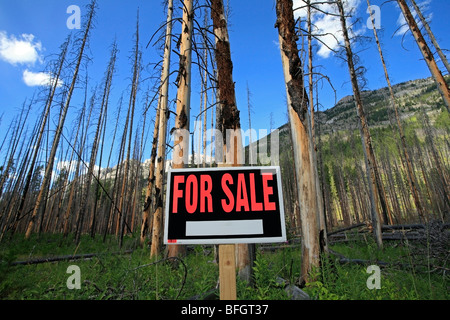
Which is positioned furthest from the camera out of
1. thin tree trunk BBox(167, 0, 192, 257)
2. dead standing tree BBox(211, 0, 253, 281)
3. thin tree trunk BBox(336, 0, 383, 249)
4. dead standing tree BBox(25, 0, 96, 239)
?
dead standing tree BBox(25, 0, 96, 239)

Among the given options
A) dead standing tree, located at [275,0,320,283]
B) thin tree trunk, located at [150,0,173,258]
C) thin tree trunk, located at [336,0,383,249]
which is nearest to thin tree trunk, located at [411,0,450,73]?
thin tree trunk, located at [336,0,383,249]

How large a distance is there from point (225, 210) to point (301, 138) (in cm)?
223

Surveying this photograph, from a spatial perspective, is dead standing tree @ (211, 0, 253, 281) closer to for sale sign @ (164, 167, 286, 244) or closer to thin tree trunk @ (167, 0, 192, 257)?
for sale sign @ (164, 167, 286, 244)

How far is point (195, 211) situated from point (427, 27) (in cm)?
1117

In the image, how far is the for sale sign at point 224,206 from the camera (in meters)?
1.50

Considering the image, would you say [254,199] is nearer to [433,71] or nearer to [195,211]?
[195,211]

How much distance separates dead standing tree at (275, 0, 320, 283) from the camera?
116 inches

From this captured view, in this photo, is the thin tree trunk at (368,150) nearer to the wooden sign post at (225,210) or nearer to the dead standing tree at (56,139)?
the wooden sign post at (225,210)

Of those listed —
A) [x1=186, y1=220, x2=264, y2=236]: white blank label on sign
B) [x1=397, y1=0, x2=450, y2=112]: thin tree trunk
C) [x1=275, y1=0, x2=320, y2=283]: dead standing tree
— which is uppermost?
[x1=397, y1=0, x2=450, y2=112]: thin tree trunk

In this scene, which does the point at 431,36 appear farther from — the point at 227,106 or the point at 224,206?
the point at 224,206

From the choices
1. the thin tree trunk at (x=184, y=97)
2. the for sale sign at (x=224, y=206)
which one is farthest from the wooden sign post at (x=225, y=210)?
the thin tree trunk at (x=184, y=97)

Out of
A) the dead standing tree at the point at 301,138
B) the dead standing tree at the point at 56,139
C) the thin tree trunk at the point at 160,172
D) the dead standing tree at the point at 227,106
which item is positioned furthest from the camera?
the dead standing tree at the point at 56,139

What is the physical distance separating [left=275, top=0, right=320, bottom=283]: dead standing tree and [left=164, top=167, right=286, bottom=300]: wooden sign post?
1712 mm

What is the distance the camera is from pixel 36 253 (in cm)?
790
